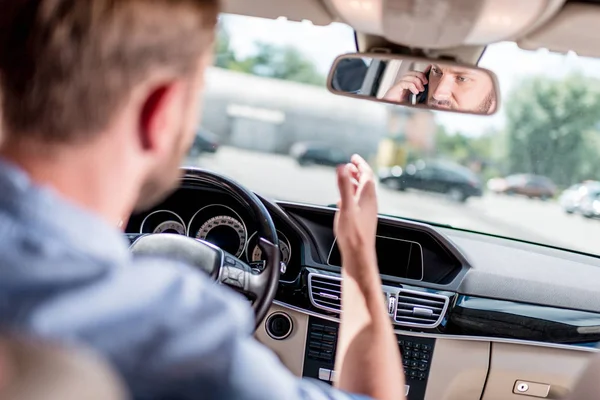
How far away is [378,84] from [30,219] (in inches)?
76.6

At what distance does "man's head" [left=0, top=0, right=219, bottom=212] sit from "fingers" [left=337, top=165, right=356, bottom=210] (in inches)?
27.6

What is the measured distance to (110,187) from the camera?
1.27m

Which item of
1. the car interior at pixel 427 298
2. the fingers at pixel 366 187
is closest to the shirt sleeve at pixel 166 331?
the fingers at pixel 366 187

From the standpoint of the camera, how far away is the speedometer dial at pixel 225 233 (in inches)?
149

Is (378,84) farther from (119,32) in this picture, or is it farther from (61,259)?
(61,259)

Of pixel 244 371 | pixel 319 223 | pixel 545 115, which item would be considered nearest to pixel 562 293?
pixel 319 223

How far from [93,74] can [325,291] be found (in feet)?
9.33

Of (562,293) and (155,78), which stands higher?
(155,78)

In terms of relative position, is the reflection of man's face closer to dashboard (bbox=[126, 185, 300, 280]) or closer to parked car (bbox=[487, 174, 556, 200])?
dashboard (bbox=[126, 185, 300, 280])

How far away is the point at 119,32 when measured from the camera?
1.26 m

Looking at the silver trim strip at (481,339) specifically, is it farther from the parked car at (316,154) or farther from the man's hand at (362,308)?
the parked car at (316,154)

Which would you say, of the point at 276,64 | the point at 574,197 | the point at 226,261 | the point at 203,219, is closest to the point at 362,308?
the point at 226,261

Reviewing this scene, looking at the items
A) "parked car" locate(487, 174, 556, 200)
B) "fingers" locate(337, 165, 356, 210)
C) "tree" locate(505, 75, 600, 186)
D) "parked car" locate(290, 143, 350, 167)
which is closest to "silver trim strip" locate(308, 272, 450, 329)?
"fingers" locate(337, 165, 356, 210)

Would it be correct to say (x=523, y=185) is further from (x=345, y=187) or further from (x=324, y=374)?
(x=345, y=187)
